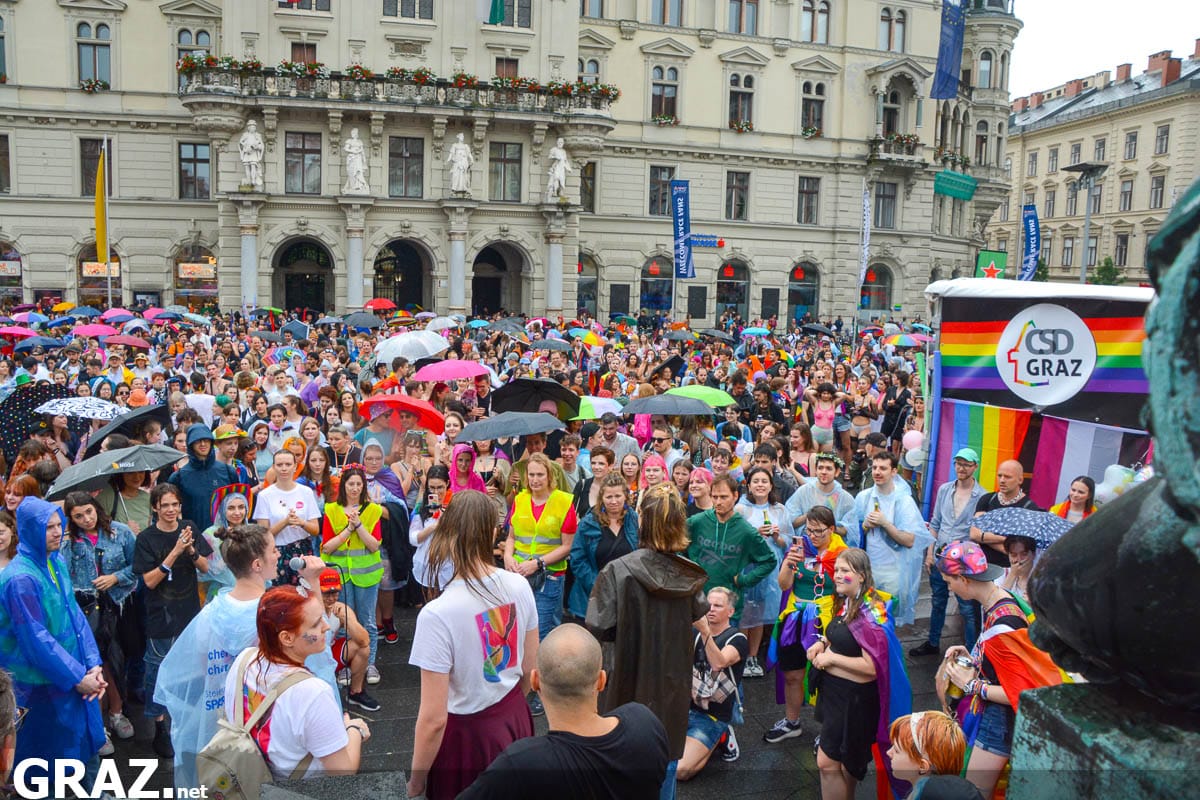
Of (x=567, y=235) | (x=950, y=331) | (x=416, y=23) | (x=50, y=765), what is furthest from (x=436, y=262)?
(x=50, y=765)

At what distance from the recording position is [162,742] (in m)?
6.12

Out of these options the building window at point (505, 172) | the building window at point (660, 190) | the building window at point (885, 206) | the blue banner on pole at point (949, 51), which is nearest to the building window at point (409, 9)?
the building window at point (505, 172)

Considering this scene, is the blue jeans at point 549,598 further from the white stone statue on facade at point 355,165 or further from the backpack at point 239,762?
the white stone statue on facade at point 355,165

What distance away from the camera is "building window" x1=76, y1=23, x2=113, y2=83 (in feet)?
113

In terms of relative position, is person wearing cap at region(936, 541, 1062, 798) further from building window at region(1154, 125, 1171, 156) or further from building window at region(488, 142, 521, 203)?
building window at region(1154, 125, 1171, 156)

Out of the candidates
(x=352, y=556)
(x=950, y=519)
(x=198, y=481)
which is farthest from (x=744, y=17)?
(x=352, y=556)

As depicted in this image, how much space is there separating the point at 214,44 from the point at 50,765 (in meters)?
37.0

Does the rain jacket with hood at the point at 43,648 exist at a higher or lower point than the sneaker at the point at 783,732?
higher

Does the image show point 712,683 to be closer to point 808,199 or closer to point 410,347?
point 410,347

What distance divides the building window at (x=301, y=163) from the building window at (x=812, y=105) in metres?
21.2

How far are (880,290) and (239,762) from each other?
4409 centimetres

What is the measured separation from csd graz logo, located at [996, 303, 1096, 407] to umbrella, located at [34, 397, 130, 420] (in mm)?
7985

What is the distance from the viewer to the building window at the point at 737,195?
135 feet

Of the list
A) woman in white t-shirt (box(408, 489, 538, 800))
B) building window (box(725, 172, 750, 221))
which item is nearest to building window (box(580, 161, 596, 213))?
building window (box(725, 172, 750, 221))
